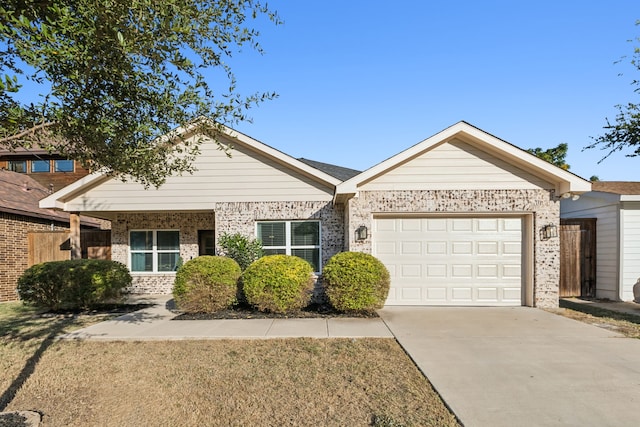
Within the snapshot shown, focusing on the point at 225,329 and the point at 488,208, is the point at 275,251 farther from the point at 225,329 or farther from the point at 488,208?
the point at 488,208

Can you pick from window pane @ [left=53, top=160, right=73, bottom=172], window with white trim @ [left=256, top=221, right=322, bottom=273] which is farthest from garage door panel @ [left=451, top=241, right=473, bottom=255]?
window pane @ [left=53, top=160, right=73, bottom=172]

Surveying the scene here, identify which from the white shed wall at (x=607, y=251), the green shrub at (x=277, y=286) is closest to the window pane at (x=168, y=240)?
the green shrub at (x=277, y=286)

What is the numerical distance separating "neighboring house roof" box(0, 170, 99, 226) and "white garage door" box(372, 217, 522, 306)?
11.8 m

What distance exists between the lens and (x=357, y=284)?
313 inches

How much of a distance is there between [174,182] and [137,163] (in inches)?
245

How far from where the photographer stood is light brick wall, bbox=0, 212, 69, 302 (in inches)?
453

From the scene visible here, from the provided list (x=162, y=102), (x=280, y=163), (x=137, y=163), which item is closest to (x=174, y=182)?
(x=280, y=163)

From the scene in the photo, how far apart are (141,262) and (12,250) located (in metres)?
4.11

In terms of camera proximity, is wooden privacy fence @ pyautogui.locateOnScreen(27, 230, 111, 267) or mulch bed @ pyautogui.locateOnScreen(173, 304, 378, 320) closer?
mulch bed @ pyautogui.locateOnScreen(173, 304, 378, 320)

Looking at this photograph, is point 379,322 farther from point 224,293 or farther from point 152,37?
point 152,37

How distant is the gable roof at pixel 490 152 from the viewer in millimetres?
8602

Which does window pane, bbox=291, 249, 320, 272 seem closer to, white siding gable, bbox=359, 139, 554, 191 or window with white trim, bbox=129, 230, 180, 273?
white siding gable, bbox=359, 139, 554, 191

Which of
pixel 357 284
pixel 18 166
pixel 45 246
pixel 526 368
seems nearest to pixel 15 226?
pixel 45 246

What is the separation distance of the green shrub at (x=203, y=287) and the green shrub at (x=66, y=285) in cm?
251
